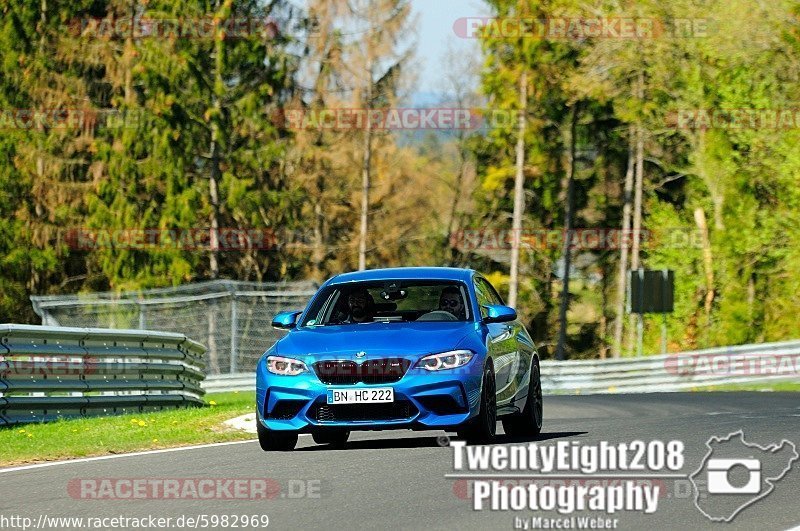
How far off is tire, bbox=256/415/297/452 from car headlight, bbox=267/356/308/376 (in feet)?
1.63

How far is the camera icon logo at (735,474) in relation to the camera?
9.57m

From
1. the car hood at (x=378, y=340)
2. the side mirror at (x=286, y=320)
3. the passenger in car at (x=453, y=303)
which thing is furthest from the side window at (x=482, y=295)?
the side mirror at (x=286, y=320)

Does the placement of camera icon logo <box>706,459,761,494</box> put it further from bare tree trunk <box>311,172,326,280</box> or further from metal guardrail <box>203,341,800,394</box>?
bare tree trunk <box>311,172,326,280</box>

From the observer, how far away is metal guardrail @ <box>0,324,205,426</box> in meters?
17.3

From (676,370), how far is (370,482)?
23.4 meters

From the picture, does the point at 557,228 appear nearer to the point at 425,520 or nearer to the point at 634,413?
the point at 634,413

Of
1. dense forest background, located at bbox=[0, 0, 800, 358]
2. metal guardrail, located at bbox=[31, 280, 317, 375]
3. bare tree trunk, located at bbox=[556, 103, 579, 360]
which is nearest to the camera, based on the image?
metal guardrail, located at bbox=[31, 280, 317, 375]

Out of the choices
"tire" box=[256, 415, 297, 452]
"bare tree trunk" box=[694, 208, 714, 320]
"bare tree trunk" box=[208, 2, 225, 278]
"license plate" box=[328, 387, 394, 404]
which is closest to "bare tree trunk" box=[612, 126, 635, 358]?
"bare tree trunk" box=[694, 208, 714, 320]

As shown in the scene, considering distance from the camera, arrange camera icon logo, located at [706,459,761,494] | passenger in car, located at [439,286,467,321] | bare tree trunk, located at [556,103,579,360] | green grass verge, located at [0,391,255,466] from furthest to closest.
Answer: bare tree trunk, located at [556,103,579,360]
green grass verge, located at [0,391,255,466]
passenger in car, located at [439,286,467,321]
camera icon logo, located at [706,459,761,494]

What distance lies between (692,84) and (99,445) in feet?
124

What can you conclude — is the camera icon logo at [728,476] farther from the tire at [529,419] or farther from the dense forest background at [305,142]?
the dense forest background at [305,142]

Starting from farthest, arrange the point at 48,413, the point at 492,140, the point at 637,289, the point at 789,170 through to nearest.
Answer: the point at 492,140 → the point at 789,170 → the point at 637,289 → the point at 48,413

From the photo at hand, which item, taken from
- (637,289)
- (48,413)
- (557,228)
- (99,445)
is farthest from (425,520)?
(557,228)

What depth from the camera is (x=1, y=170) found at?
54.8 meters
